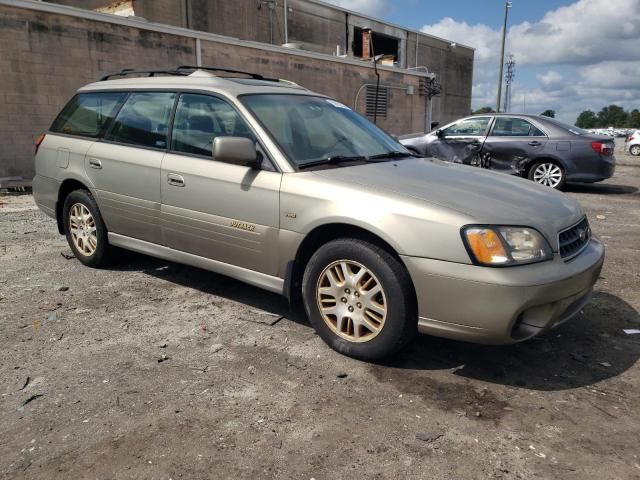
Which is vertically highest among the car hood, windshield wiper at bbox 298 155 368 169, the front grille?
windshield wiper at bbox 298 155 368 169

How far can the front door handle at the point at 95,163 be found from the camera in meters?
4.55

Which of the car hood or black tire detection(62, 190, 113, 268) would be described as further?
black tire detection(62, 190, 113, 268)

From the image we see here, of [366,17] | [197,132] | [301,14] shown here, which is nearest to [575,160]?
[197,132]

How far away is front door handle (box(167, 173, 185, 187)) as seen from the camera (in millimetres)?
3906

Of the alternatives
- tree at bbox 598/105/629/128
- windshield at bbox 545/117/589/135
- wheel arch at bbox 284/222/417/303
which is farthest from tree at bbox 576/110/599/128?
wheel arch at bbox 284/222/417/303

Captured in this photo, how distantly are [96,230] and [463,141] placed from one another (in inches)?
305

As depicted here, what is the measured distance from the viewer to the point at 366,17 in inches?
1076

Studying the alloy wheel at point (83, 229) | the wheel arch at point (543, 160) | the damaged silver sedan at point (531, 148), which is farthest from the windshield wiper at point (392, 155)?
the wheel arch at point (543, 160)

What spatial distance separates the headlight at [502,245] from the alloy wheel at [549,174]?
307 inches

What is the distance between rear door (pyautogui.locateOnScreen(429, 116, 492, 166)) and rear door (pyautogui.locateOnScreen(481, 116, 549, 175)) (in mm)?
162

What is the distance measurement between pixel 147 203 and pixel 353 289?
201cm

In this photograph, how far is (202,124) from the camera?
3.96m

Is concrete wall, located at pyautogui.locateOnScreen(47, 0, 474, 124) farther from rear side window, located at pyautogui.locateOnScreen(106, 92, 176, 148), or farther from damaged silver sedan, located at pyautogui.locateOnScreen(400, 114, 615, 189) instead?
rear side window, located at pyautogui.locateOnScreen(106, 92, 176, 148)

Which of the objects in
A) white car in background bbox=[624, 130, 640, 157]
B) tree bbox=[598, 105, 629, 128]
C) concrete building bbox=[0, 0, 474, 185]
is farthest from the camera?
tree bbox=[598, 105, 629, 128]
